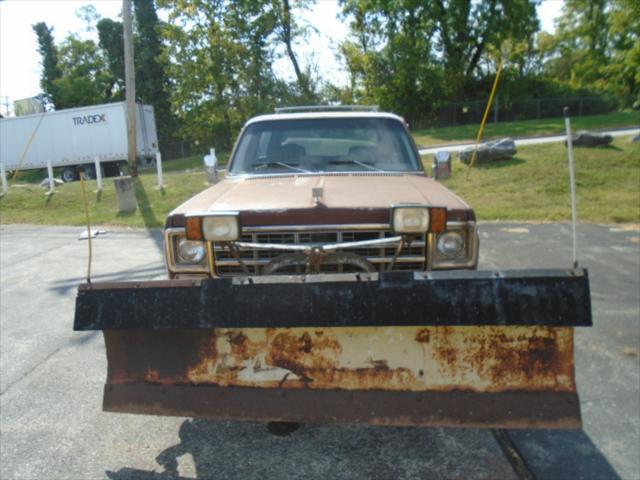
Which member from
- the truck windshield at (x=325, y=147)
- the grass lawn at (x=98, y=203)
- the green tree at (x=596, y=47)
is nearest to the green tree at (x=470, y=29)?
the green tree at (x=596, y=47)

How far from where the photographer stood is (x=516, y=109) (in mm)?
36375

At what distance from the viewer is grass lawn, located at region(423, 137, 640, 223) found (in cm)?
1077

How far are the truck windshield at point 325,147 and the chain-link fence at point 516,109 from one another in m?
31.1

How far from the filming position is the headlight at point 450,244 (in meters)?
3.23

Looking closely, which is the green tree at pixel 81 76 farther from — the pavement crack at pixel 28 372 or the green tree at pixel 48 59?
the pavement crack at pixel 28 372

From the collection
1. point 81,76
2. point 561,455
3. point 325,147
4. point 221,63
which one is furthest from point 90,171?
point 561,455

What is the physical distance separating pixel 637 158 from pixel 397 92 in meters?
21.3

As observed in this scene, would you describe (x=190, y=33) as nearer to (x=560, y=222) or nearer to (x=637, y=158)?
(x=637, y=158)

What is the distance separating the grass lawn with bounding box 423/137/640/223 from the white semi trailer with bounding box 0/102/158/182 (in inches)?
689

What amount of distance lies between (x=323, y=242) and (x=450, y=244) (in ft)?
2.45

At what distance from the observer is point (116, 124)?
91.0 ft

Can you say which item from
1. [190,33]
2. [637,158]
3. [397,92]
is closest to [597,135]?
[637,158]

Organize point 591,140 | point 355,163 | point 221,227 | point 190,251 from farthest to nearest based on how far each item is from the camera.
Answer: point 591,140, point 355,163, point 190,251, point 221,227

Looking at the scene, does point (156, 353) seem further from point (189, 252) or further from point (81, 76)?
point (81, 76)
